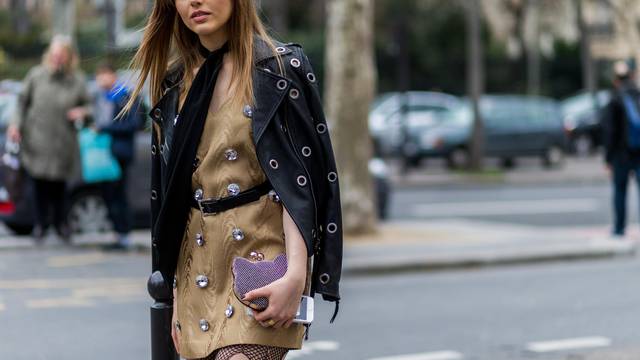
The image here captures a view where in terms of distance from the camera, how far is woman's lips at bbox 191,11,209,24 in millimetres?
3353

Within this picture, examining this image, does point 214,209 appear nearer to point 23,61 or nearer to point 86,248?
point 86,248

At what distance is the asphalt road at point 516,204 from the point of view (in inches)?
696

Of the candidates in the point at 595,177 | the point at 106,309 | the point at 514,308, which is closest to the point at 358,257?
the point at 514,308

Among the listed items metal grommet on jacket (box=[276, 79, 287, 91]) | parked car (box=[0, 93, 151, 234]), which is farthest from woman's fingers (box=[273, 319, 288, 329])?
parked car (box=[0, 93, 151, 234])

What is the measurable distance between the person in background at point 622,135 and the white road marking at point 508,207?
203 inches

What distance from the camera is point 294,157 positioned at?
3.34m

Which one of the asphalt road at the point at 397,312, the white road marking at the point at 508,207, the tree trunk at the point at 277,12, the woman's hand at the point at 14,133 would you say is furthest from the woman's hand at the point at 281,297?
the tree trunk at the point at 277,12

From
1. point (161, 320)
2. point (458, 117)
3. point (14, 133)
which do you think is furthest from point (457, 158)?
point (161, 320)

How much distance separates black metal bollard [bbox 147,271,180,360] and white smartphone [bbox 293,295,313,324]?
0.52 meters

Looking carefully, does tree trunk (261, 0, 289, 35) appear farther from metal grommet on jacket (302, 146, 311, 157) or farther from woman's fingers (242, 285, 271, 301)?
woman's fingers (242, 285, 271, 301)

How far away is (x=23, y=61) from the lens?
108 feet

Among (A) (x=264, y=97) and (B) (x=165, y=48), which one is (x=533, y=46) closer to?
(B) (x=165, y=48)

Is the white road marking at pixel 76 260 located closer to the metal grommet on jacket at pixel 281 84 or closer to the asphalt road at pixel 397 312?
the asphalt road at pixel 397 312

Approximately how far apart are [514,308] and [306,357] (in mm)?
2467
